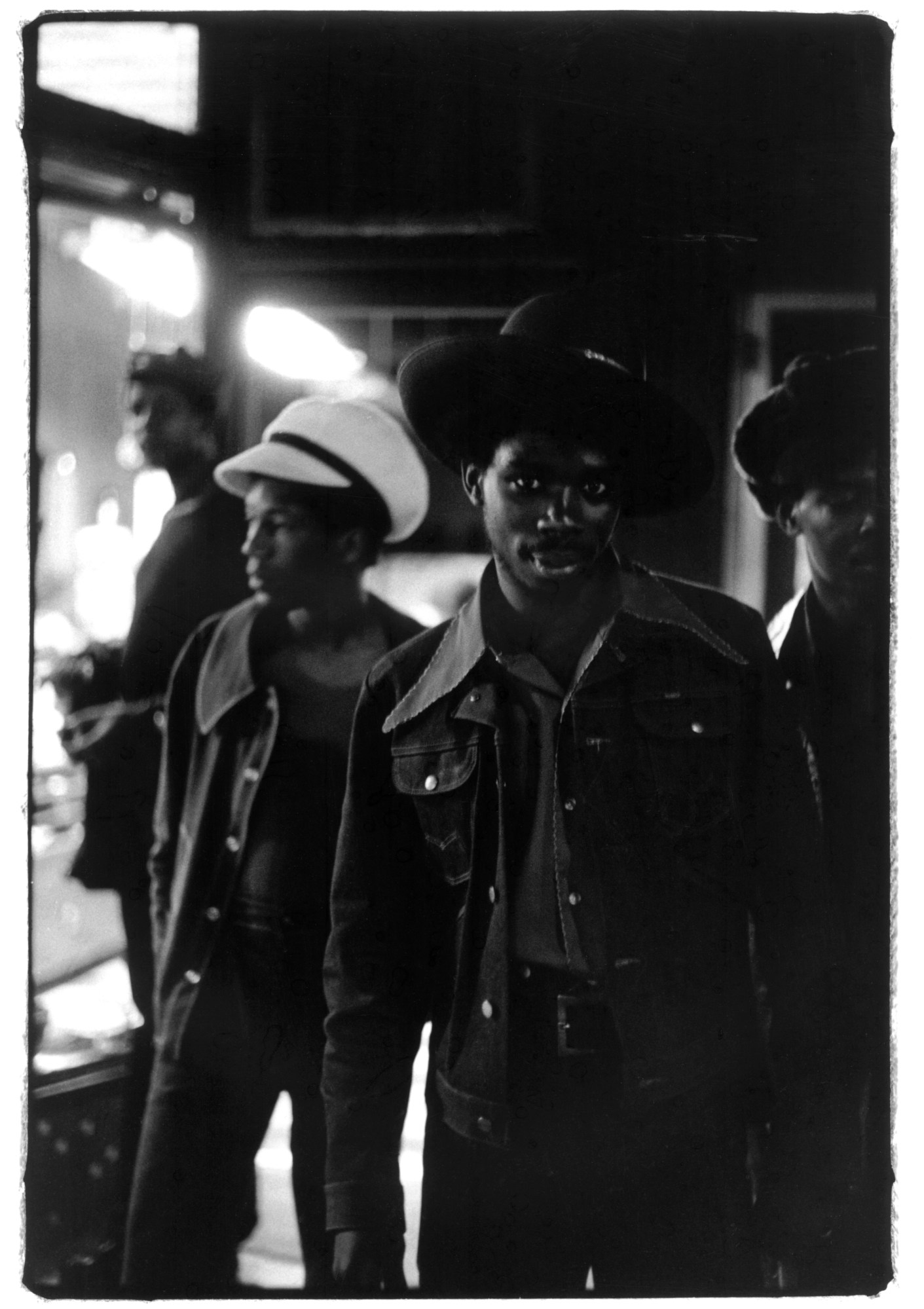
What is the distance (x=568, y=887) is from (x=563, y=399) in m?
0.82

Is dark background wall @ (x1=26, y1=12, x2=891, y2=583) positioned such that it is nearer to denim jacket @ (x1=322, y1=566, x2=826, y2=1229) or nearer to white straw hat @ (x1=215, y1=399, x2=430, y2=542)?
white straw hat @ (x1=215, y1=399, x2=430, y2=542)

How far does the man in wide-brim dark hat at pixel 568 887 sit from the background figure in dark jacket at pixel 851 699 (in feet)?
0.25

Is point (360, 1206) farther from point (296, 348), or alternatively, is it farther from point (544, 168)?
point (544, 168)

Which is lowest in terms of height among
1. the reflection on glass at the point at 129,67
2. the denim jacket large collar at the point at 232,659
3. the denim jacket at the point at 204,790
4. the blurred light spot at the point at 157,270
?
the denim jacket at the point at 204,790

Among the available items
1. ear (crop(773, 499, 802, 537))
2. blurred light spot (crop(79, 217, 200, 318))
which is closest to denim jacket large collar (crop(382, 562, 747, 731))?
ear (crop(773, 499, 802, 537))

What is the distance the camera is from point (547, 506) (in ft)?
5.55

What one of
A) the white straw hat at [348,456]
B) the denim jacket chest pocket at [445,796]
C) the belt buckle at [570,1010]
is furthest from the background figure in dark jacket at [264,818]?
the belt buckle at [570,1010]

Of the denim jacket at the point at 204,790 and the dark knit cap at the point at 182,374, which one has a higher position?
the dark knit cap at the point at 182,374

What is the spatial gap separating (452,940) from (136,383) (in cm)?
111

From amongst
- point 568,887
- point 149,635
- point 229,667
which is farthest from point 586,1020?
point 149,635

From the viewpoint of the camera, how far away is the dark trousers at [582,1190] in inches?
66.6

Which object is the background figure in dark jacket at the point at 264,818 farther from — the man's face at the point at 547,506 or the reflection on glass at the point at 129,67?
the reflection on glass at the point at 129,67

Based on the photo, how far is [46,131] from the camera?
1788mm

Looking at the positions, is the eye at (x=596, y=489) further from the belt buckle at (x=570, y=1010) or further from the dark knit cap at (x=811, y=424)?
the belt buckle at (x=570, y=1010)
